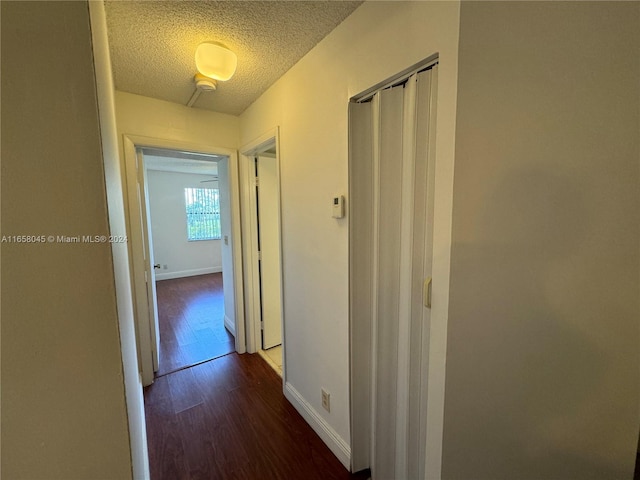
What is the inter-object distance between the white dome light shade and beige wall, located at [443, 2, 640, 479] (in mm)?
1147

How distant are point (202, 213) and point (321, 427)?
5627 mm

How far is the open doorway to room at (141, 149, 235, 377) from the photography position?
3336mm

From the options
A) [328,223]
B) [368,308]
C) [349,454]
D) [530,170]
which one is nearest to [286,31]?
[328,223]

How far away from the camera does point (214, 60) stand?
1.34m

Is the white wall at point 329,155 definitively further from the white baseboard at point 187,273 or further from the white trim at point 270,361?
the white baseboard at point 187,273

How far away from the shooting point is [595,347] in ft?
1.97

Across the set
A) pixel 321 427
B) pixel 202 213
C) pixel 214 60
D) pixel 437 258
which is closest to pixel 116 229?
pixel 437 258

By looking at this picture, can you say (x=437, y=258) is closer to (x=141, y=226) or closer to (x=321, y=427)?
(x=321, y=427)

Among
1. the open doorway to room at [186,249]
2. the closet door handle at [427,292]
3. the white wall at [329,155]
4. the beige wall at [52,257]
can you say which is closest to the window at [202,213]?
the open doorway to room at [186,249]

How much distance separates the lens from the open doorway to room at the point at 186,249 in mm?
3336

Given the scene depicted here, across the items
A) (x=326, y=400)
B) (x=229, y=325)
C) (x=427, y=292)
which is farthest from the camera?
(x=229, y=325)

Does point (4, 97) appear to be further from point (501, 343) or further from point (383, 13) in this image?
point (383, 13)

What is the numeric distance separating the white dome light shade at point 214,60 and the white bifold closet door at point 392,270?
742 millimetres

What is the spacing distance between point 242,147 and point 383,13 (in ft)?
5.43
